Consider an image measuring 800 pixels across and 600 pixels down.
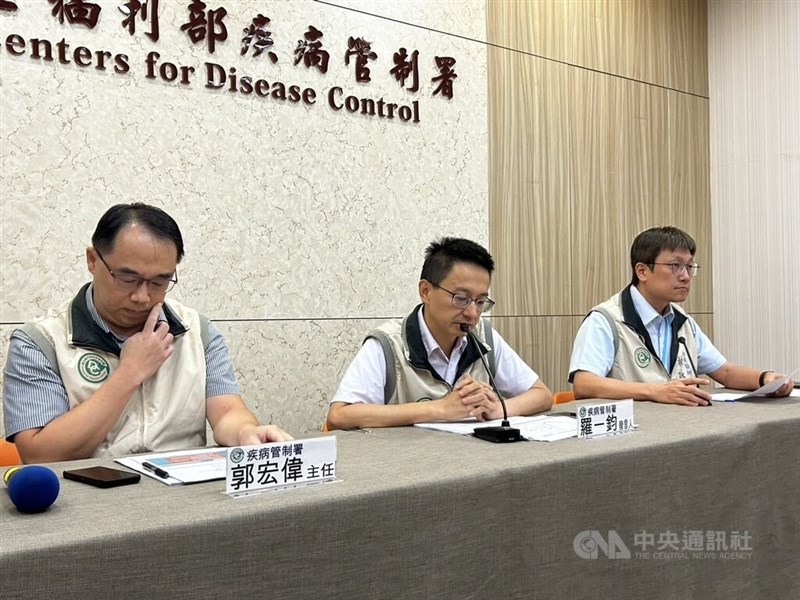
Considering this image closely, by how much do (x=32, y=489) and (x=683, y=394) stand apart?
1.97 metres

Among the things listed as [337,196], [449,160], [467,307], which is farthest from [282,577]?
[449,160]

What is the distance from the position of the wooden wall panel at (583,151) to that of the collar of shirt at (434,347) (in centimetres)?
139

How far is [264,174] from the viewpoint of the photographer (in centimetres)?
323

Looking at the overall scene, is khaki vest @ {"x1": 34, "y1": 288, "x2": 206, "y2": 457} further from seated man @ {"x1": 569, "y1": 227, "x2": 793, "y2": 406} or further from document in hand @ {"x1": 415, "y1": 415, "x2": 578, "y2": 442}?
seated man @ {"x1": 569, "y1": 227, "x2": 793, "y2": 406}

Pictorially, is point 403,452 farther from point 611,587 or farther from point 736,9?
point 736,9

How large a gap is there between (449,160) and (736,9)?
2245 millimetres

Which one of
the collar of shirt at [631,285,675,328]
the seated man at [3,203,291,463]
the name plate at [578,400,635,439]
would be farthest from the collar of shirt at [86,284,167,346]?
the collar of shirt at [631,285,675,328]

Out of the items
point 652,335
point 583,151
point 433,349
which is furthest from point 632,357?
point 583,151

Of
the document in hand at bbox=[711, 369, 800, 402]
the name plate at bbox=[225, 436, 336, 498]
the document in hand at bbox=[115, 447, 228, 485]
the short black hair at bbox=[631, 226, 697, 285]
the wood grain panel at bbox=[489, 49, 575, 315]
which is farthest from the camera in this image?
the wood grain panel at bbox=[489, 49, 575, 315]

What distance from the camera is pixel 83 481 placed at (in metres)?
1.44

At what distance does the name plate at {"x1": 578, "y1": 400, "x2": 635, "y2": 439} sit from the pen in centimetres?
94

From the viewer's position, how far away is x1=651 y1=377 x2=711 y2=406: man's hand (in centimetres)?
254

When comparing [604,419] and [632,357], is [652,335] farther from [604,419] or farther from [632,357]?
[604,419]

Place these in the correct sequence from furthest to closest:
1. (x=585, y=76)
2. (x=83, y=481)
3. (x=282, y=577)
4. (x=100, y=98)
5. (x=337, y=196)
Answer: (x=585, y=76) < (x=337, y=196) < (x=100, y=98) < (x=83, y=481) < (x=282, y=577)
